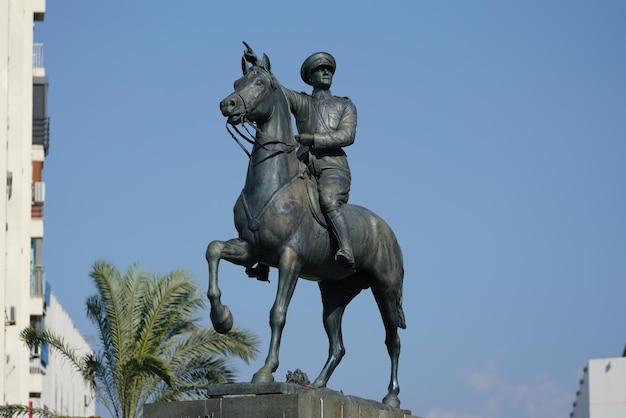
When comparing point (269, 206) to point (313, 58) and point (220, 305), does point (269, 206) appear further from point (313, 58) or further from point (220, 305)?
point (313, 58)

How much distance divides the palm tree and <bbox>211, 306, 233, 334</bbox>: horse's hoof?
1580 cm

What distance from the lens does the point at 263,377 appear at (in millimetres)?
16828

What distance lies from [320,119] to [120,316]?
1634 cm

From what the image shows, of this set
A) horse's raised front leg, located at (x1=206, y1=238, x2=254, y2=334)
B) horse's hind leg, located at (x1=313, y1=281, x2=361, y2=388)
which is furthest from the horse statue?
horse's hind leg, located at (x1=313, y1=281, x2=361, y2=388)

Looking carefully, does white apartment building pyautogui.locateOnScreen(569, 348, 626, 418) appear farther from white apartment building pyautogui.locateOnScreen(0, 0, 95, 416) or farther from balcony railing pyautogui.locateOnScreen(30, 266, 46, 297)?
balcony railing pyautogui.locateOnScreen(30, 266, 46, 297)

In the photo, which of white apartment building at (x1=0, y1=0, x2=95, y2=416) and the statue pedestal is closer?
the statue pedestal

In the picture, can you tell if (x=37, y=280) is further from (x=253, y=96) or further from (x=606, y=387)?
(x=253, y=96)

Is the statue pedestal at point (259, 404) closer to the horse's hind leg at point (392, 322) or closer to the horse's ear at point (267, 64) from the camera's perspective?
the horse's hind leg at point (392, 322)

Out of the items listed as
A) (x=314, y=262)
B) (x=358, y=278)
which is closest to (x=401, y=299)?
(x=358, y=278)

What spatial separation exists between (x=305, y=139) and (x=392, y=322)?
2.92 metres

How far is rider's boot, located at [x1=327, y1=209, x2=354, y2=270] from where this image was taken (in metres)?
17.9

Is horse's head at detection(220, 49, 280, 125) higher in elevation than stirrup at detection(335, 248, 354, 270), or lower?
higher

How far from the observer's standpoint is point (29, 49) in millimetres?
51812

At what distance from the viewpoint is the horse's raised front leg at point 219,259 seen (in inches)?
669
